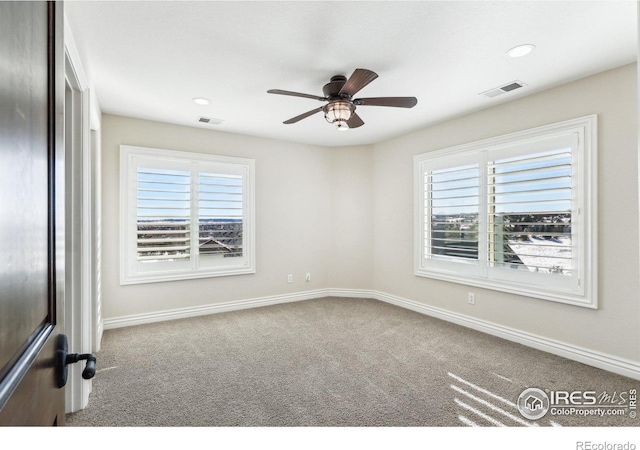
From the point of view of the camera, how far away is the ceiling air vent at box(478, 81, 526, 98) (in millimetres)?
3194

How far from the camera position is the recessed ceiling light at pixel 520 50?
2.50 meters

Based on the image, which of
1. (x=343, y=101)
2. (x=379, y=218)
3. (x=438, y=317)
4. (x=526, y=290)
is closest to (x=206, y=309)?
(x=379, y=218)

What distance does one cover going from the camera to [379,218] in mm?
5480

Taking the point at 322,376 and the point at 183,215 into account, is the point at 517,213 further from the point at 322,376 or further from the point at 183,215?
the point at 183,215

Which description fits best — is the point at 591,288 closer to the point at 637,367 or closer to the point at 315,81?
the point at 637,367

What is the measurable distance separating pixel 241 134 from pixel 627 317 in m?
4.90

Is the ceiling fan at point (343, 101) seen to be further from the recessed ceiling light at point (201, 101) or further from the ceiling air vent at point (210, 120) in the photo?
the ceiling air vent at point (210, 120)

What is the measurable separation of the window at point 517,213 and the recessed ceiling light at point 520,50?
3.35ft

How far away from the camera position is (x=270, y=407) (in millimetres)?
2307

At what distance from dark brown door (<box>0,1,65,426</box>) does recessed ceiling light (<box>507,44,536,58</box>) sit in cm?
288

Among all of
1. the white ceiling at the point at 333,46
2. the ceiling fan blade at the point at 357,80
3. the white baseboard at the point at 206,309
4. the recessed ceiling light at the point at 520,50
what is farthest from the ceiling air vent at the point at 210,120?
the recessed ceiling light at the point at 520,50

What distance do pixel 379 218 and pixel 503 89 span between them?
264 centimetres

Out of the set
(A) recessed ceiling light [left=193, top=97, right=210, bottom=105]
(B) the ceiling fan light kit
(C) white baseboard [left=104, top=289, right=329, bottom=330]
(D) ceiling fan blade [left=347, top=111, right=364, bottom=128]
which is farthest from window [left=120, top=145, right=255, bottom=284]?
(B) the ceiling fan light kit
